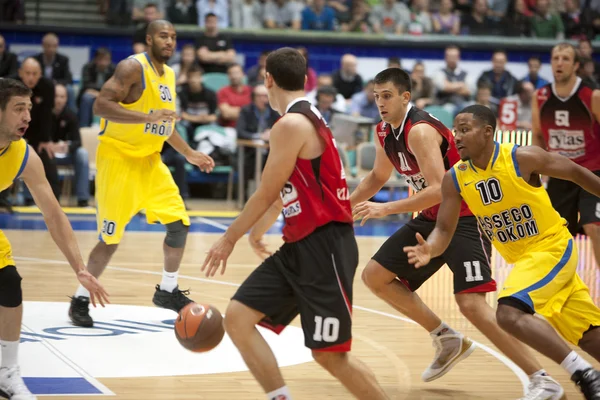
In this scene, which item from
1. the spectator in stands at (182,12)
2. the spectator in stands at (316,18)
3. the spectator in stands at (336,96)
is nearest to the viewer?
the spectator in stands at (336,96)

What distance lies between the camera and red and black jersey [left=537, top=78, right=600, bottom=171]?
7.77 metres

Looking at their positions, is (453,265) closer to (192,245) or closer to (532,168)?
(532,168)

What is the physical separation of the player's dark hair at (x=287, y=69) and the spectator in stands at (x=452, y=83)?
37.0ft

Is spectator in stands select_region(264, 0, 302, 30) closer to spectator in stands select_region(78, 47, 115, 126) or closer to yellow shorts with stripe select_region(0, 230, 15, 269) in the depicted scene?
spectator in stands select_region(78, 47, 115, 126)

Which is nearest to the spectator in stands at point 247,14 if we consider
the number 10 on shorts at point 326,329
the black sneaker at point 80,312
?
the black sneaker at point 80,312

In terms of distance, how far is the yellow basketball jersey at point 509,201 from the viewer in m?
5.19

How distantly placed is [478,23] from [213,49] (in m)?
5.25

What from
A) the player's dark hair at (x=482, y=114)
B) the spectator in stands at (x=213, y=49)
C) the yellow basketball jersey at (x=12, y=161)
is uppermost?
the spectator in stands at (x=213, y=49)

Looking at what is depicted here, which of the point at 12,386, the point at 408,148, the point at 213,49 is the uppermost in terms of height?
the point at 213,49

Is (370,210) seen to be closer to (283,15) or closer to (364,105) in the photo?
(364,105)

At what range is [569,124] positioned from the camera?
25.7ft

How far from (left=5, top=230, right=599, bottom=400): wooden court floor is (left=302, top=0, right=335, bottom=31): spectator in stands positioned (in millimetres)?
6016

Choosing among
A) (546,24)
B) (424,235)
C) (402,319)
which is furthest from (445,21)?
(424,235)

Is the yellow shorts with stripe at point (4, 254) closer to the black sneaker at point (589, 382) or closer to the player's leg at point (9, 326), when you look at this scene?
the player's leg at point (9, 326)
